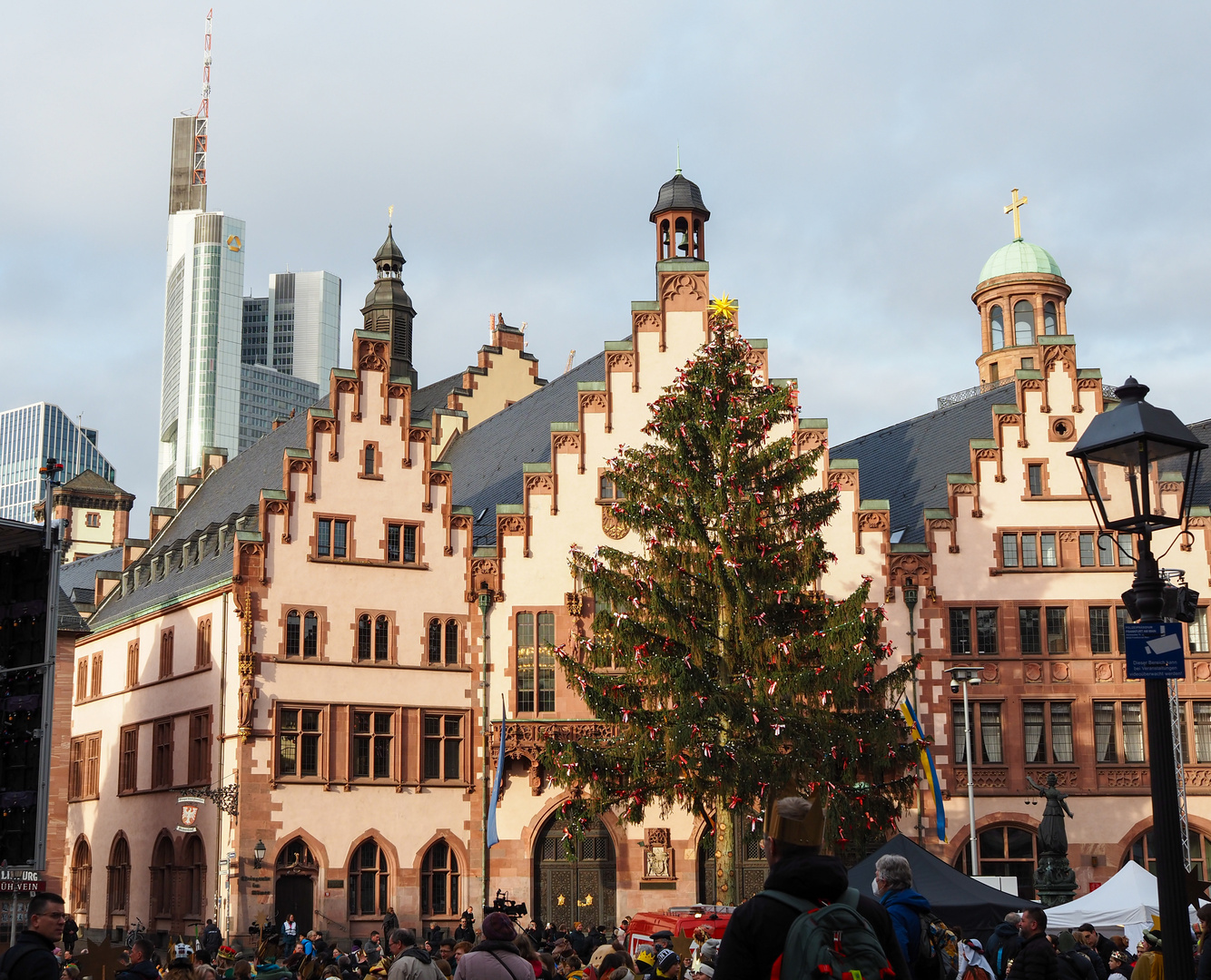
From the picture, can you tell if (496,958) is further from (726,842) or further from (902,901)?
(726,842)

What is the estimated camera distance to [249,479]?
55.3 metres

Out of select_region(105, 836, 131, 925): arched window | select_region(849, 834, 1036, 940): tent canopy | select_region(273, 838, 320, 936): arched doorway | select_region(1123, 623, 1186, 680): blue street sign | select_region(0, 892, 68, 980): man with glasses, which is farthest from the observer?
select_region(105, 836, 131, 925): arched window

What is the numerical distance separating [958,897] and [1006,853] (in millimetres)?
23787

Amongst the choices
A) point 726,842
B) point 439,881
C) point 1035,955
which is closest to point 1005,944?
point 1035,955

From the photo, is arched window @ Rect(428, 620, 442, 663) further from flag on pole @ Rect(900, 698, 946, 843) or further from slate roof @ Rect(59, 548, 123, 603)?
slate roof @ Rect(59, 548, 123, 603)

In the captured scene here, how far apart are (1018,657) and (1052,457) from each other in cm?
548

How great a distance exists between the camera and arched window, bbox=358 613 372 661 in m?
42.6

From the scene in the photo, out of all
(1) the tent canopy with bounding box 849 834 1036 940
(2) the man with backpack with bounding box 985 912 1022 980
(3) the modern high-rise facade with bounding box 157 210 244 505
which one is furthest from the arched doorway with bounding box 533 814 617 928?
(3) the modern high-rise facade with bounding box 157 210 244 505

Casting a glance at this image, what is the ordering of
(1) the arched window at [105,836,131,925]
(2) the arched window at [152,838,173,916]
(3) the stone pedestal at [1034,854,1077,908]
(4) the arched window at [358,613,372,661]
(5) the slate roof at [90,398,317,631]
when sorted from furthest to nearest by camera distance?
(1) the arched window at [105,836,131,925] → (5) the slate roof at [90,398,317,631] → (2) the arched window at [152,838,173,916] → (4) the arched window at [358,613,372,661] → (3) the stone pedestal at [1034,854,1077,908]

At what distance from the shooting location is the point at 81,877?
5169 cm

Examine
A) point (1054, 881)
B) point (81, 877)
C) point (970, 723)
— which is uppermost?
point (970, 723)

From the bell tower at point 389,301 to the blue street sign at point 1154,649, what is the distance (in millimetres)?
57977

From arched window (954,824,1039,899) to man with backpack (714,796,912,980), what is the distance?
3714 cm

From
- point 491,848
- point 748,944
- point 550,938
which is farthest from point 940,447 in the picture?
point 748,944
